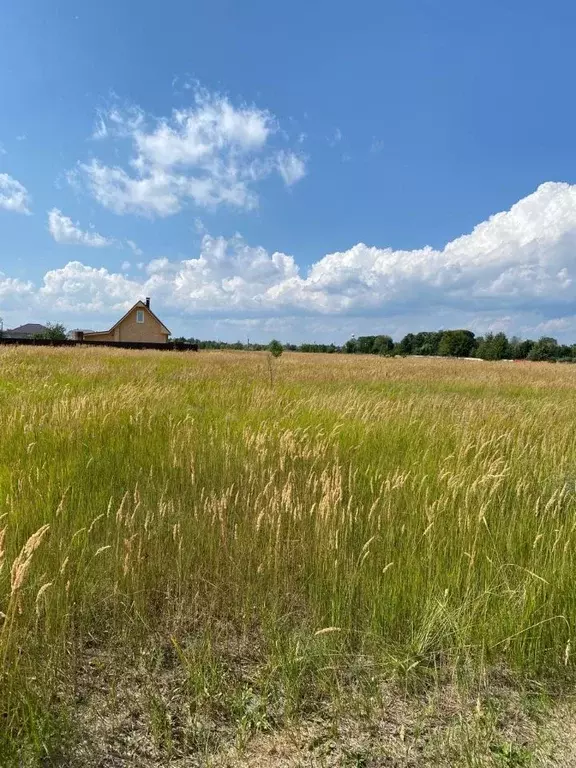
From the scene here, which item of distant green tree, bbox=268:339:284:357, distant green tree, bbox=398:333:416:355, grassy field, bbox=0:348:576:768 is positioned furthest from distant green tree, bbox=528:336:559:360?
grassy field, bbox=0:348:576:768

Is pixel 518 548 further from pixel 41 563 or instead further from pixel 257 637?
pixel 41 563

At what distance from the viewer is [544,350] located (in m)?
89.8

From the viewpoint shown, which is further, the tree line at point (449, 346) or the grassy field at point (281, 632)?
the tree line at point (449, 346)

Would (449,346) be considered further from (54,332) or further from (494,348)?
(54,332)

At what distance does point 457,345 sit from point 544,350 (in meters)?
23.6

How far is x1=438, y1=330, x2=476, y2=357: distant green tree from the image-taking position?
4306 inches

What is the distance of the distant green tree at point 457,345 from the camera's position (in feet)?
359

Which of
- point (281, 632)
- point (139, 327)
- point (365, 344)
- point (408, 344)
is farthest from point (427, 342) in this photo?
point (281, 632)

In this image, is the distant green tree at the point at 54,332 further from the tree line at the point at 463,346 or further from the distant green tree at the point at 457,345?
the distant green tree at the point at 457,345

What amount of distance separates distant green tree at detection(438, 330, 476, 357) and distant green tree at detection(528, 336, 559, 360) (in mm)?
17535

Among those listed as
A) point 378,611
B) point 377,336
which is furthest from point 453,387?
point 377,336

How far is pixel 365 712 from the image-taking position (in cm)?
147

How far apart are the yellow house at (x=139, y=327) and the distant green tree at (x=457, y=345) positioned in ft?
263

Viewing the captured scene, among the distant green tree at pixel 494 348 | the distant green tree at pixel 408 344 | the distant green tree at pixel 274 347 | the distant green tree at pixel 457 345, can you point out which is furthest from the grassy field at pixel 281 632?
the distant green tree at pixel 457 345
